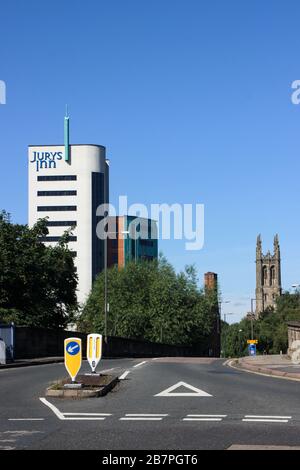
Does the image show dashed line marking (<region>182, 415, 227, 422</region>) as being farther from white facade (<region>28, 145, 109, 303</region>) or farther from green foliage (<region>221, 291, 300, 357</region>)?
white facade (<region>28, 145, 109, 303</region>)

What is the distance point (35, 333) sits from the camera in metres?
41.0

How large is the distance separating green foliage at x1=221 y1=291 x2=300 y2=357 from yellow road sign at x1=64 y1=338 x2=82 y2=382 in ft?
356

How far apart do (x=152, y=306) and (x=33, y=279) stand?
3897 cm

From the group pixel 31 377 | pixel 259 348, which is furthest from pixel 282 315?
pixel 31 377

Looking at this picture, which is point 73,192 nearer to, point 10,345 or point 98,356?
point 10,345

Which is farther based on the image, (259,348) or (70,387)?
(259,348)

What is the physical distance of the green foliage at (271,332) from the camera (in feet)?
408

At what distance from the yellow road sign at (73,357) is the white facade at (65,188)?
12991cm

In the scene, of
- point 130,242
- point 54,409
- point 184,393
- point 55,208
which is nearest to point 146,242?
point 130,242

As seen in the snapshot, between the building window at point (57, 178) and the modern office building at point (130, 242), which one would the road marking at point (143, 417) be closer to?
the building window at point (57, 178)

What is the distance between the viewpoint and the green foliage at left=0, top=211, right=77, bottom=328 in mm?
51031

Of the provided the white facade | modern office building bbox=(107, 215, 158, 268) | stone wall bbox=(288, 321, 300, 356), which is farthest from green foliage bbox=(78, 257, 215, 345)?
modern office building bbox=(107, 215, 158, 268)

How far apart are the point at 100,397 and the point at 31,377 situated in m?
7.22

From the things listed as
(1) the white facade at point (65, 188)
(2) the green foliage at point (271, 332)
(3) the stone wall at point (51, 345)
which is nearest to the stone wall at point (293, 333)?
(3) the stone wall at point (51, 345)
